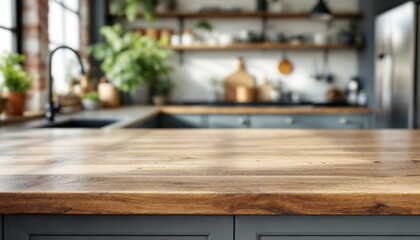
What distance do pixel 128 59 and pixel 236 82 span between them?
161cm

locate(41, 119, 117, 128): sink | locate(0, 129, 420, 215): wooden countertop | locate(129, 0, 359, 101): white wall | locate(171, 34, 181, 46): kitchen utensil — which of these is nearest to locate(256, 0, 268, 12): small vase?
locate(129, 0, 359, 101): white wall

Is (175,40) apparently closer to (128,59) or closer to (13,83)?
(128,59)

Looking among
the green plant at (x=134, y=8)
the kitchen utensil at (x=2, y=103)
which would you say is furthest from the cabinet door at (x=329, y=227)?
the green plant at (x=134, y=8)

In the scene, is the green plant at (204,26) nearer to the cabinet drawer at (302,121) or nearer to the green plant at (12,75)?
the cabinet drawer at (302,121)

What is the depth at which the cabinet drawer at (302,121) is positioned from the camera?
4.76 meters

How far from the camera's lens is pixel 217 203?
1069mm

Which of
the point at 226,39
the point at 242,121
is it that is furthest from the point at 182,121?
the point at 226,39

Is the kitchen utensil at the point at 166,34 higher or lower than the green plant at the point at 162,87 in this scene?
higher

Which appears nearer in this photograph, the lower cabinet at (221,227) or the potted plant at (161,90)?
the lower cabinet at (221,227)

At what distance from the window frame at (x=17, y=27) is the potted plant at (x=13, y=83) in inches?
21.6

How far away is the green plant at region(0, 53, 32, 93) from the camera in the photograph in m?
3.06

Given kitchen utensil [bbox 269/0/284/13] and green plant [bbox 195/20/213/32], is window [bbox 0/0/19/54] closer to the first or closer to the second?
green plant [bbox 195/20/213/32]

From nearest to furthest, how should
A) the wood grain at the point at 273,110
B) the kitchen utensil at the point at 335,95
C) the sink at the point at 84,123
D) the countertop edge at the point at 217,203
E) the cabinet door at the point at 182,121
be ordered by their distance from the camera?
the countertop edge at the point at 217,203, the sink at the point at 84,123, the wood grain at the point at 273,110, the cabinet door at the point at 182,121, the kitchen utensil at the point at 335,95

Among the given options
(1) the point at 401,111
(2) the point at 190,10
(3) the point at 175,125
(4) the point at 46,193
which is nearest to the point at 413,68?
(1) the point at 401,111
